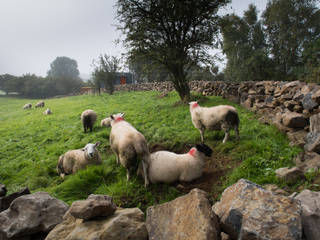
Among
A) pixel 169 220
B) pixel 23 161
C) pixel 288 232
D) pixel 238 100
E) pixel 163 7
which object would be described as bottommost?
pixel 23 161

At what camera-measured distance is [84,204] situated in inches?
91.5

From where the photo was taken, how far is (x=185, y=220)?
6.90 ft

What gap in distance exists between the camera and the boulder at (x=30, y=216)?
98.3 inches

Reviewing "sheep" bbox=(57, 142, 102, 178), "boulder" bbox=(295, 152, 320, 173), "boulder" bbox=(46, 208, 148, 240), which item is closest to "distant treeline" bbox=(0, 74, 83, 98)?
"sheep" bbox=(57, 142, 102, 178)

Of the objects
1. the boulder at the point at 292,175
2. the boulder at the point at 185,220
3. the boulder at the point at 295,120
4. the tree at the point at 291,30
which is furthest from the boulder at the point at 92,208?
the tree at the point at 291,30

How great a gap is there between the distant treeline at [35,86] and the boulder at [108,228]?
59.8 m

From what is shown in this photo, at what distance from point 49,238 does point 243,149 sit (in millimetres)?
4431

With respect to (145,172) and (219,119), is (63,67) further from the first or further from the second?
(145,172)

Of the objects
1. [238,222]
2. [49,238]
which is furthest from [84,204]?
[238,222]

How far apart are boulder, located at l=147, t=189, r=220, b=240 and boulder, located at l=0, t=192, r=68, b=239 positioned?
1.48 meters

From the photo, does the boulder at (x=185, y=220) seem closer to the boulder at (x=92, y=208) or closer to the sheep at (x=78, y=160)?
the boulder at (x=92, y=208)

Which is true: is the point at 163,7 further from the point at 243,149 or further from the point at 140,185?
the point at 140,185

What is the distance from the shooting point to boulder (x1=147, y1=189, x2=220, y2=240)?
1915mm

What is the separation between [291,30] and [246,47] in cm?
547
